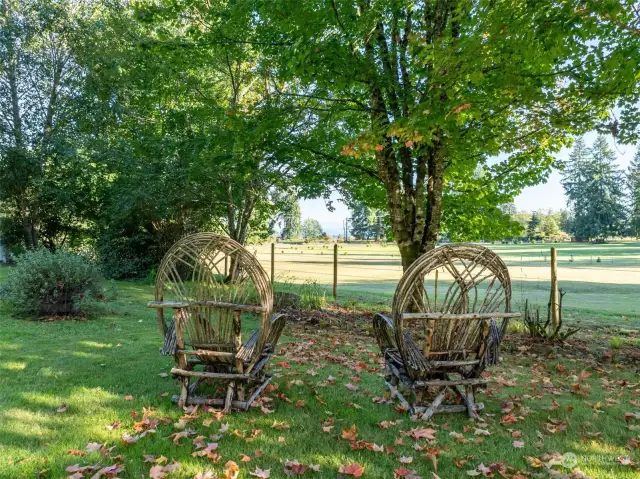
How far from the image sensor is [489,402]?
409 cm

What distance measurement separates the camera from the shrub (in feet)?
25.3

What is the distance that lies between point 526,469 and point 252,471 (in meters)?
1.79

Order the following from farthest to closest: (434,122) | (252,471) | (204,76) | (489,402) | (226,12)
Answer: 1. (204,76)
2. (226,12)
3. (434,122)
4. (489,402)
5. (252,471)

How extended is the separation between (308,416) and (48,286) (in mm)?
6467

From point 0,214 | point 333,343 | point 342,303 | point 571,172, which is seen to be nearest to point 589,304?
point 342,303

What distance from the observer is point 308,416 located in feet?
11.8

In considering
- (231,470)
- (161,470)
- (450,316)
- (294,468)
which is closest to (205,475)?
(231,470)

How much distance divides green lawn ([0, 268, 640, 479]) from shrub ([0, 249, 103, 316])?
5.78ft

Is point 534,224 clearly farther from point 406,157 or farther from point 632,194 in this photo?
point 406,157

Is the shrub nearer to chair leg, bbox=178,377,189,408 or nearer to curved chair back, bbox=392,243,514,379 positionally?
chair leg, bbox=178,377,189,408

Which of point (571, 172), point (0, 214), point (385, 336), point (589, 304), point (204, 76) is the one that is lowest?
point (589, 304)

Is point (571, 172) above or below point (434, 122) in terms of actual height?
above

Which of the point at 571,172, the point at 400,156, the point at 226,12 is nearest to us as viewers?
the point at 226,12

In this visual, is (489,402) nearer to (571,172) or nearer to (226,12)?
(226,12)
